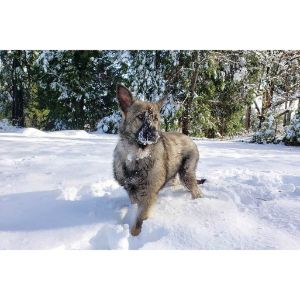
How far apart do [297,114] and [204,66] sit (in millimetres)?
2062

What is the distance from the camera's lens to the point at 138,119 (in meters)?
2.59

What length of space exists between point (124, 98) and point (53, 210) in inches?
38.1

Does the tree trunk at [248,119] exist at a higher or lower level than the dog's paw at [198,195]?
higher

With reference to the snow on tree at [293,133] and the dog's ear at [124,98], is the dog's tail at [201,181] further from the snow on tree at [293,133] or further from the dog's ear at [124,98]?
the snow on tree at [293,133]

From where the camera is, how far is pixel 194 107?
6.75 meters

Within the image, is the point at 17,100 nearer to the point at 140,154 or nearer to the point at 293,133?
the point at 140,154

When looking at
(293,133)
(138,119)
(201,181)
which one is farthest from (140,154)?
(293,133)

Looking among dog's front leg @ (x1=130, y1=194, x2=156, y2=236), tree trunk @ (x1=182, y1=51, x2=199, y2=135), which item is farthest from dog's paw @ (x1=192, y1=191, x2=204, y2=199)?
tree trunk @ (x1=182, y1=51, x2=199, y2=135)

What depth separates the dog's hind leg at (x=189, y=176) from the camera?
3.11 metres

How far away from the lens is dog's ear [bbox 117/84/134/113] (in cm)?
266

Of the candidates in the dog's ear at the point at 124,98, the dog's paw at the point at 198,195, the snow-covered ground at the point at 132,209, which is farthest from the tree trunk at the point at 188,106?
the dog's ear at the point at 124,98

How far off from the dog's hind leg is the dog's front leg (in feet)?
1.69

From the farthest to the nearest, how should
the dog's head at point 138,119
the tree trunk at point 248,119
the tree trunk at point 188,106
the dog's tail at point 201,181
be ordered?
the tree trunk at point 248,119
the tree trunk at point 188,106
the dog's tail at point 201,181
the dog's head at point 138,119

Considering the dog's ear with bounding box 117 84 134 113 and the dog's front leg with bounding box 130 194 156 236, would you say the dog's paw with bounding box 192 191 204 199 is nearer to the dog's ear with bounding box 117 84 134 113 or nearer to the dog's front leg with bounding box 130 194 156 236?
the dog's front leg with bounding box 130 194 156 236
